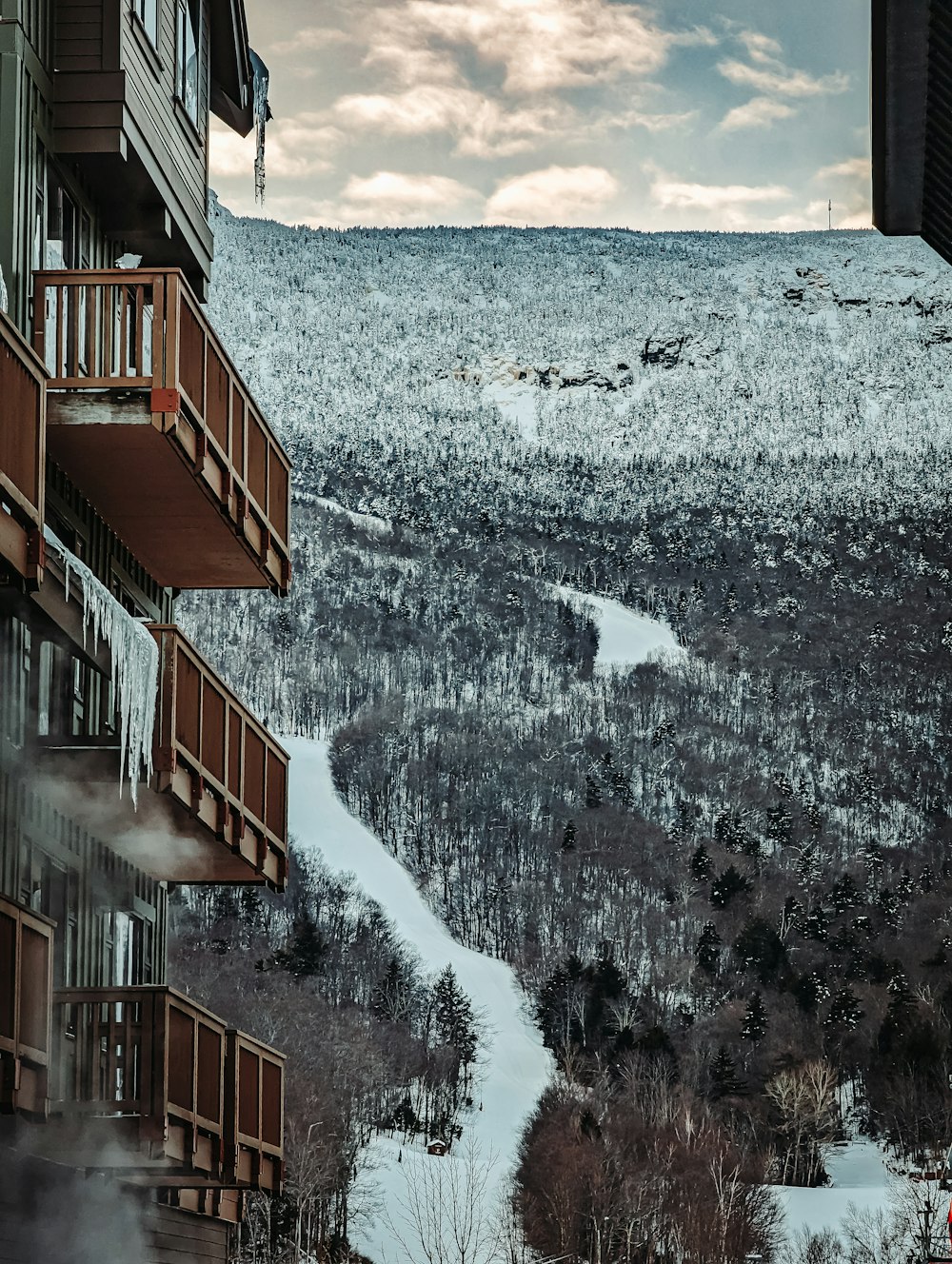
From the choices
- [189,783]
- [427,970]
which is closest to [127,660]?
[189,783]

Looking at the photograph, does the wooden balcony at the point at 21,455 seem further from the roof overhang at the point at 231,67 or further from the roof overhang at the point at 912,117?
the roof overhang at the point at 231,67

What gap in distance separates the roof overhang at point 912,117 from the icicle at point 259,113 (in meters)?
12.9

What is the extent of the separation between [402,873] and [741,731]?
5084 centimetres

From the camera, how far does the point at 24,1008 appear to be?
39.1 feet

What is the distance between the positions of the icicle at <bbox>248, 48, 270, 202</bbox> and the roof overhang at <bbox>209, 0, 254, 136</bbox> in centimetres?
24

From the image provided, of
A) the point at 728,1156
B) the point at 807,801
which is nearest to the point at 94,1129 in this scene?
the point at 728,1156

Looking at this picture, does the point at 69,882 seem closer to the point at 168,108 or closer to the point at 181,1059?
the point at 181,1059

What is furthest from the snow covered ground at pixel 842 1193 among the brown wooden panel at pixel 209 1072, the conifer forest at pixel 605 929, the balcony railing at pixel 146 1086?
the balcony railing at pixel 146 1086

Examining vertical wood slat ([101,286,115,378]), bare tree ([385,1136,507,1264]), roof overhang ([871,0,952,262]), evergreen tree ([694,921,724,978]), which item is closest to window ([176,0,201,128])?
vertical wood slat ([101,286,115,378])

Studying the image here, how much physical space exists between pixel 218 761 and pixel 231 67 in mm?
8781

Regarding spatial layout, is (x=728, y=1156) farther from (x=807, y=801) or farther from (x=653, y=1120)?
(x=807, y=801)

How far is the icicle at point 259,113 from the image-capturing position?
72.6ft

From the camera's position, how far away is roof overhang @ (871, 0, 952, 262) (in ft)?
26.1

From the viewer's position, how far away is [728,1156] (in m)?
85.1
